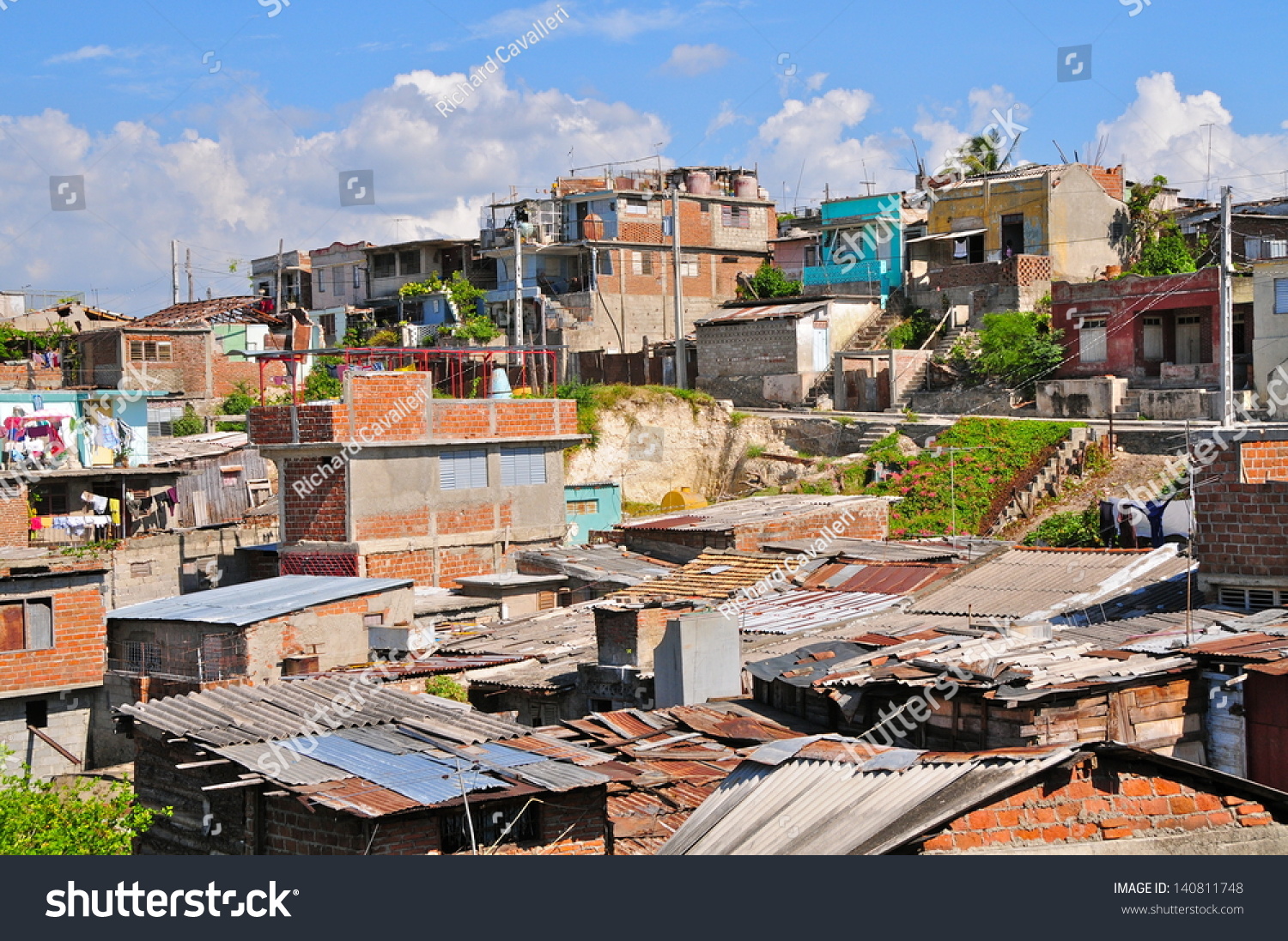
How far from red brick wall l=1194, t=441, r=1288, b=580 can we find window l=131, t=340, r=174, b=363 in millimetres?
32407

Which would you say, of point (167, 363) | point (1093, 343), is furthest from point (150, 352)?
point (1093, 343)

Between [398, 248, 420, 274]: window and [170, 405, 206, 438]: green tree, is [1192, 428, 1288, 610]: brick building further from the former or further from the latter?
[398, 248, 420, 274]: window

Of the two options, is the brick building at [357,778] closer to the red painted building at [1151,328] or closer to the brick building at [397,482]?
the brick building at [397,482]

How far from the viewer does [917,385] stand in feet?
126

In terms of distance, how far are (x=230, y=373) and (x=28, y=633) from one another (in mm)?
23823

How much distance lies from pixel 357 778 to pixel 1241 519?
Result: 9.41 meters

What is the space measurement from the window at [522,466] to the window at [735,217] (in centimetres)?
2282

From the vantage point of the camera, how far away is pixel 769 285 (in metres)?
48.0

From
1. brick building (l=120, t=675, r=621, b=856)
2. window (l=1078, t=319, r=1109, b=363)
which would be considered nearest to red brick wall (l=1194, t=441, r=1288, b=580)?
brick building (l=120, t=675, r=621, b=856)

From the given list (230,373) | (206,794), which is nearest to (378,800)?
(206,794)

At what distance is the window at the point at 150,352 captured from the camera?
40.9 metres

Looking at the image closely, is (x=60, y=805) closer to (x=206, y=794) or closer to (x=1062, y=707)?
(x=206, y=794)

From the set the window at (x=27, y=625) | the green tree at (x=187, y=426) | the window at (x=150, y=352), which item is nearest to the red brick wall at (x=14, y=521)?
the green tree at (x=187, y=426)

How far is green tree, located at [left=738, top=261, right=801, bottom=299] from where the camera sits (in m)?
47.7
